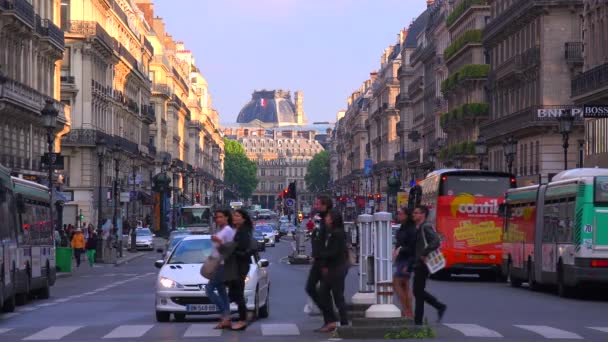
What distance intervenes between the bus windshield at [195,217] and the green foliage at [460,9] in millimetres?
20051

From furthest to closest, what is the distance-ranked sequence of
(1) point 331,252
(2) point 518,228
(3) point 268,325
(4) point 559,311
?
(2) point 518,228
(4) point 559,311
(3) point 268,325
(1) point 331,252

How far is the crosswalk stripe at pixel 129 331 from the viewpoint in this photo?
22031 mm

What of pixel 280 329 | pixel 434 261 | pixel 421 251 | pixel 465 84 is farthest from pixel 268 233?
pixel 434 261

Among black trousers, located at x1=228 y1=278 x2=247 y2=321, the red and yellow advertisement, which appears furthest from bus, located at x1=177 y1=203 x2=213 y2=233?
black trousers, located at x1=228 y1=278 x2=247 y2=321

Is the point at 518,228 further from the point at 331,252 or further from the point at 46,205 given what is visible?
the point at 331,252

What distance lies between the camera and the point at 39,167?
70.9 metres

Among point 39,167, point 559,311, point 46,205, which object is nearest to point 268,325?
point 559,311

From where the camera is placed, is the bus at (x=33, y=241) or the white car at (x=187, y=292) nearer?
the white car at (x=187, y=292)

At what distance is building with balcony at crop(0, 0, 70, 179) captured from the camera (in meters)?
62.0

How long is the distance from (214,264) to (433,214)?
24.3 meters

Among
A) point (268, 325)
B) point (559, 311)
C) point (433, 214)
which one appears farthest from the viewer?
point (433, 214)

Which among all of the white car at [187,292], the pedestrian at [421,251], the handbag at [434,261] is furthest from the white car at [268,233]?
the handbag at [434,261]

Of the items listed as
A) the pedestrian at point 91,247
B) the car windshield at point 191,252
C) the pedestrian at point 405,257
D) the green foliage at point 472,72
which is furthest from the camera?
the green foliage at point 472,72

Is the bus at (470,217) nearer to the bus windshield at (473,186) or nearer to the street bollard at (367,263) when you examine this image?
the bus windshield at (473,186)
